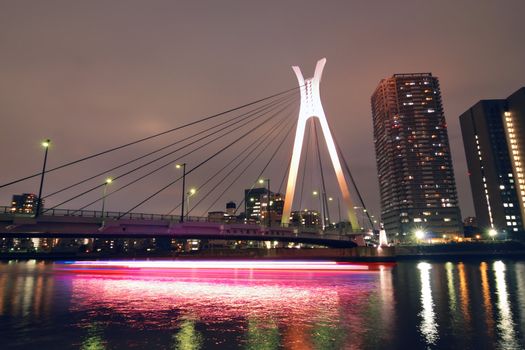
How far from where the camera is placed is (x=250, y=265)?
37.9 metres

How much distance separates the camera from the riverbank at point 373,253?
5772 centimetres

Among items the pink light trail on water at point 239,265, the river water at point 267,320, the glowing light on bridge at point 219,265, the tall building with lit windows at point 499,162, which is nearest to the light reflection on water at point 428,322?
the river water at point 267,320

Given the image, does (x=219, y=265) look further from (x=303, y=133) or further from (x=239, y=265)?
(x=303, y=133)

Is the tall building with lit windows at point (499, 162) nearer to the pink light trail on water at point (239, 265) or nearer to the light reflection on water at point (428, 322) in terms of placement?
the pink light trail on water at point (239, 265)

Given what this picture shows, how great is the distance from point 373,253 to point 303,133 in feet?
71.8

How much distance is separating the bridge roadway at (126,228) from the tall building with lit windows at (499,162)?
131m

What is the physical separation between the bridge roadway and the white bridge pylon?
443 cm

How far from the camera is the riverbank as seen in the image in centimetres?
5772

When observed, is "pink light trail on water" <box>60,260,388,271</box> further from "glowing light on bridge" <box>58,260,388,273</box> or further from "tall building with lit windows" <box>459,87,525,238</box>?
"tall building with lit windows" <box>459,87,525,238</box>

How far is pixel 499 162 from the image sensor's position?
6329 inches

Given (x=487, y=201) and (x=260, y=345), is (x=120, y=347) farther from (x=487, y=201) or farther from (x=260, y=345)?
(x=487, y=201)

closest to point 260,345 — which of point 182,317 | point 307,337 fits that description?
point 307,337

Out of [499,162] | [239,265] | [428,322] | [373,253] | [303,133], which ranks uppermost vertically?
[499,162]

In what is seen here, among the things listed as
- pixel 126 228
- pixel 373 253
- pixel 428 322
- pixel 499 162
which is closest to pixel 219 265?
pixel 126 228
